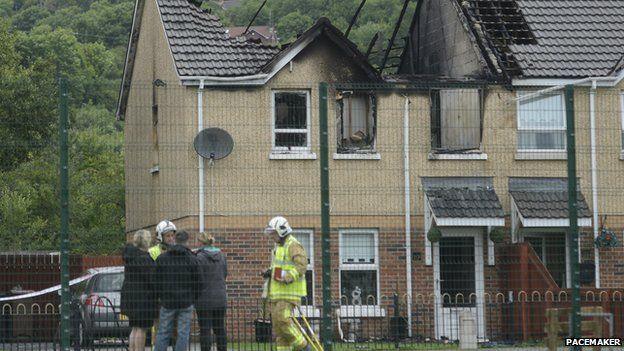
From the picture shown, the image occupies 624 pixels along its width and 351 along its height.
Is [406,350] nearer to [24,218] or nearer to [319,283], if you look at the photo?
[319,283]

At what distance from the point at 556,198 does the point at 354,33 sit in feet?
108

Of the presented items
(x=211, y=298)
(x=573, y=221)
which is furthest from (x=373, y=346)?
(x=573, y=221)

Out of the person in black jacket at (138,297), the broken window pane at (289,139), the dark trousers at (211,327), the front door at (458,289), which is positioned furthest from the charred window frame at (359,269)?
the person in black jacket at (138,297)

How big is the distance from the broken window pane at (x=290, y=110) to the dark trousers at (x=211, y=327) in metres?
9.63

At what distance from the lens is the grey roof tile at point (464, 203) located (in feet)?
94.1

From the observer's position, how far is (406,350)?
2162 cm

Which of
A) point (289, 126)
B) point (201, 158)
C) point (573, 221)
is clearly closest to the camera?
point (573, 221)

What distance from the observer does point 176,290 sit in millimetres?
16766

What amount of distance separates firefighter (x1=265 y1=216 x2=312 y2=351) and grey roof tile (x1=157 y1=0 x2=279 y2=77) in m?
11.8

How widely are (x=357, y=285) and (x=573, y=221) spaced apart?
10.9m

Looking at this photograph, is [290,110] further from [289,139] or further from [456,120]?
[456,120]

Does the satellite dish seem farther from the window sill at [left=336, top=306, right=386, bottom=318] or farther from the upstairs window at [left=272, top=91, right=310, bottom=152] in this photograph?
the window sill at [left=336, top=306, right=386, bottom=318]

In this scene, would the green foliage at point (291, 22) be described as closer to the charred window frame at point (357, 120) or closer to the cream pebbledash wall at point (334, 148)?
the cream pebbledash wall at point (334, 148)

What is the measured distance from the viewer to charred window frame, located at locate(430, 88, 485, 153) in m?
29.0
